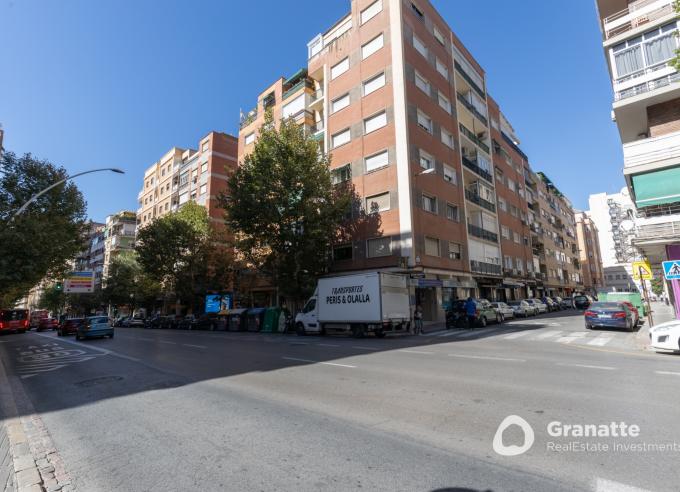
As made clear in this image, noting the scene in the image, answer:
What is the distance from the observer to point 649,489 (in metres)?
2.88

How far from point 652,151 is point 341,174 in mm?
18792

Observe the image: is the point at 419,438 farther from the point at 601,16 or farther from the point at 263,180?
the point at 601,16

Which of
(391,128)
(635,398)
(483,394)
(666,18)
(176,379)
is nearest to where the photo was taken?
(635,398)

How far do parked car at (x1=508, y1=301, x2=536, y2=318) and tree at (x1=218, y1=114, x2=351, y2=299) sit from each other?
16256 mm

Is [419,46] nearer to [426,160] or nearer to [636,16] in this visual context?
[426,160]

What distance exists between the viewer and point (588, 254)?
8356cm

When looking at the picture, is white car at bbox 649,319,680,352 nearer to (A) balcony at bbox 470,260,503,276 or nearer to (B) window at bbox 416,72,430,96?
(A) balcony at bbox 470,260,503,276

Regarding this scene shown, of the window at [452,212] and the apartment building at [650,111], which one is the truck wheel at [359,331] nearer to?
the apartment building at [650,111]

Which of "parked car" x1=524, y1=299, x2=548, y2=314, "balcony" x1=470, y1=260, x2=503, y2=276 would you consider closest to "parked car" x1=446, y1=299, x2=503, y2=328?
"balcony" x1=470, y1=260, x2=503, y2=276

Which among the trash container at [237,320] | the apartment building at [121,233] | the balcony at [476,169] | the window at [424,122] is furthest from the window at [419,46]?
the apartment building at [121,233]

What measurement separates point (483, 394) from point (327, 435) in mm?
2972

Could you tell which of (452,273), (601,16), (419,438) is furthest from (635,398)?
(601,16)

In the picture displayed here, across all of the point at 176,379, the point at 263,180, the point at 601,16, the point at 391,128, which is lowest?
the point at 176,379

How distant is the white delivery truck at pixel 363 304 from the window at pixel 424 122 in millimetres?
14253
